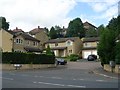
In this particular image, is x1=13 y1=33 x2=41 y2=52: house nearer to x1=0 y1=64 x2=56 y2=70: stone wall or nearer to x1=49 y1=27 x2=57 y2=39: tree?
x1=0 y1=64 x2=56 y2=70: stone wall

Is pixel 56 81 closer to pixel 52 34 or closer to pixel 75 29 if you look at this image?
pixel 75 29

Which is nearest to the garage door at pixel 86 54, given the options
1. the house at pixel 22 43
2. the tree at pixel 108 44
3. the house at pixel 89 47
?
the house at pixel 89 47

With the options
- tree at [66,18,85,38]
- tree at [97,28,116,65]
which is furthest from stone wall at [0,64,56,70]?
tree at [66,18,85,38]

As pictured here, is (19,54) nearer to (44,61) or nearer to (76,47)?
(44,61)

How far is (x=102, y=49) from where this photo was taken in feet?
131

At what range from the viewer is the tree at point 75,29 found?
111 meters

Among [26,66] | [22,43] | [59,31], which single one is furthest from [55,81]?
[59,31]

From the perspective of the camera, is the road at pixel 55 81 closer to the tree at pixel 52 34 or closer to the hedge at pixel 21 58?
the hedge at pixel 21 58

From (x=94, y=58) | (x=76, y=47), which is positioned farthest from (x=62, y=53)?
(x=94, y=58)

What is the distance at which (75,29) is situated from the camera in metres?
112

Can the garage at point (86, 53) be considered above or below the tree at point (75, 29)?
below

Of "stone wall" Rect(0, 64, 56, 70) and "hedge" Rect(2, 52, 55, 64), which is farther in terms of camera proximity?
"hedge" Rect(2, 52, 55, 64)

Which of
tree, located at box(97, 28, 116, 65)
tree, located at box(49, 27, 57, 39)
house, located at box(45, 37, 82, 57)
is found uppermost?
tree, located at box(49, 27, 57, 39)

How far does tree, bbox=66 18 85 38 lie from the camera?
365ft
